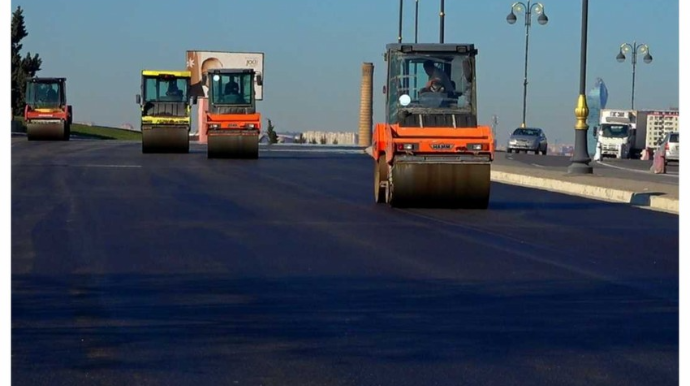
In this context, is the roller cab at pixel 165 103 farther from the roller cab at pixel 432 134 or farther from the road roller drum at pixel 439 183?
the road roller drum at pixel 439 183

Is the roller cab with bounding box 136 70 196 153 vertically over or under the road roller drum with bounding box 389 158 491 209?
over

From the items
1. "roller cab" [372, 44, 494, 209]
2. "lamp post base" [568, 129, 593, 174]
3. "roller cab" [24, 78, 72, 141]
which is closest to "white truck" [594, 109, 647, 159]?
A: "roller cab" [24, 78, 72, 141]

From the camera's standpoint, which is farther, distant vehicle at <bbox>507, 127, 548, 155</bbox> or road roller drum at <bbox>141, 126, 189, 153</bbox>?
distant vehicle at <bbox>507, 127, 548, 155</bbox>

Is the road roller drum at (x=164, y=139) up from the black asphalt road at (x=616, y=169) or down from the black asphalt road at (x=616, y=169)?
up

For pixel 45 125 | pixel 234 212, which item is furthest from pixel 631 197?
pixel 45 125

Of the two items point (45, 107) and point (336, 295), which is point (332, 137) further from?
point (336, 295)

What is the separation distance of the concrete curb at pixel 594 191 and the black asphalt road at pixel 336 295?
272cm

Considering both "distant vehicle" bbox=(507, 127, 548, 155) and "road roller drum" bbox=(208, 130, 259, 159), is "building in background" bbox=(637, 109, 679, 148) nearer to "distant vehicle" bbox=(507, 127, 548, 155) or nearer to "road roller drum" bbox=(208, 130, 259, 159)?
"distant vehicle" bbox=(507, 127, 548, 155)

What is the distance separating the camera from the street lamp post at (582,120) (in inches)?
1366

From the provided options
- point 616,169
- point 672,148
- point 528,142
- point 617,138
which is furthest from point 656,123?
point 616,169

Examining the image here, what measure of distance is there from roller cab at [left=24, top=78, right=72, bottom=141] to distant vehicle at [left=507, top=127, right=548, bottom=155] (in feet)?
80.4

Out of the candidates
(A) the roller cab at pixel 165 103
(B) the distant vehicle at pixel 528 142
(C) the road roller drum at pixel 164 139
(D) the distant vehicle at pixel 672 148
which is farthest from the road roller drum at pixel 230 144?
(B) the distant vehicle at pixel 528 142

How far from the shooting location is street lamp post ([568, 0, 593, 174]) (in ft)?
114

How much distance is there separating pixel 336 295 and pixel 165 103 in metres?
36.6
